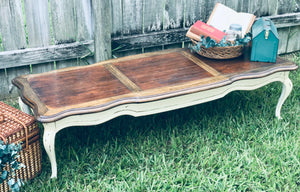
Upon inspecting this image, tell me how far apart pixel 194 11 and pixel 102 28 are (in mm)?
975

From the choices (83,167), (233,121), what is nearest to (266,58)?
(233,121)

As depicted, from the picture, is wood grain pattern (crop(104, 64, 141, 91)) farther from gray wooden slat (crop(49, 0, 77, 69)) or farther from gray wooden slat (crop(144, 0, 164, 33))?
gray wooden slat (crop(144, 0, 164, 33))

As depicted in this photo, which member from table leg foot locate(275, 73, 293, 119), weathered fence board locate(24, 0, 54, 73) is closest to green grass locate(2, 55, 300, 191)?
table leg foot locate(275, 73, 293, 119)

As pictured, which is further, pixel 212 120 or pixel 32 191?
pixel 212 120

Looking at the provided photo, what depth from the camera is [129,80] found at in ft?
9.61

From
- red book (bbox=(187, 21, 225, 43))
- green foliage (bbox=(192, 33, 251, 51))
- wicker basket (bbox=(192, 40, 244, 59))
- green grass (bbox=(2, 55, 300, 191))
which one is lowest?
green grass (bbox=(2, 55, 300, 191))

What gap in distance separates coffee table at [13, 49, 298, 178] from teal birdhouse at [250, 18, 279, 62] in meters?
0.07

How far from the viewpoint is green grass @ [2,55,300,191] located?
271 cm

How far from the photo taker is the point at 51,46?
3.45 meters

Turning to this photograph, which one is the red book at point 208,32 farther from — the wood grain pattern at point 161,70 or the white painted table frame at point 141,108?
the white painted table frame at point 141,108

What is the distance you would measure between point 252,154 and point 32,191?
1.62 meters

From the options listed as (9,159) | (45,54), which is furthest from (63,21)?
(9,159)

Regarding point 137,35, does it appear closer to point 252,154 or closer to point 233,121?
point 233,121

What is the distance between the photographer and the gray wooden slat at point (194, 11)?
3834 mm
